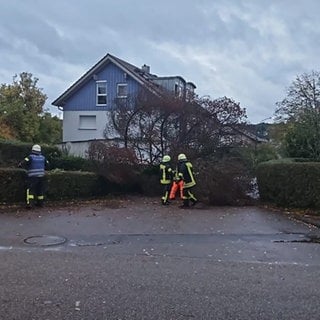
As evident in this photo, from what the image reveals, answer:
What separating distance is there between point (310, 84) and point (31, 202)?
13677 mm

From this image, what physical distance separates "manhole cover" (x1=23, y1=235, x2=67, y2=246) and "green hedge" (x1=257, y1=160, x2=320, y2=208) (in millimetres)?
7479

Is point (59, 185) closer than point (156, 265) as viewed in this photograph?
No

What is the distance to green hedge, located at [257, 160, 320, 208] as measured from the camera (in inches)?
585

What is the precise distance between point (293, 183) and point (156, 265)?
8.26 m

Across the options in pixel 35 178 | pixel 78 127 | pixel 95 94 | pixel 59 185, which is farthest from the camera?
pixel 78 127

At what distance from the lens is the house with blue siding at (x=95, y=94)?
39062 millimetres

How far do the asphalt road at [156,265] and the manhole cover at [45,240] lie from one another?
0.02 m

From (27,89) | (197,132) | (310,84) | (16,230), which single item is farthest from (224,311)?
(27,89)

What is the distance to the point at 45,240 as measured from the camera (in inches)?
415

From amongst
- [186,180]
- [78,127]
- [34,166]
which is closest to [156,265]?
[186,180]

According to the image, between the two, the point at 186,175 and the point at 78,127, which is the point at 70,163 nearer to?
the point at 186,175

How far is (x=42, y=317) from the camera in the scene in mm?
5293

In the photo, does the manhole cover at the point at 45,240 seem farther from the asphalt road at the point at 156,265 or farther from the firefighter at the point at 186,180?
the firefighter at the point at 186,180

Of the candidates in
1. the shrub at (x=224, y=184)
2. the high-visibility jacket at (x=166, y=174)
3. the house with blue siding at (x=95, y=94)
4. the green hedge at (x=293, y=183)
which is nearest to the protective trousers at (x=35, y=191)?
the high-visibility jacket at (x=166, y=174)
